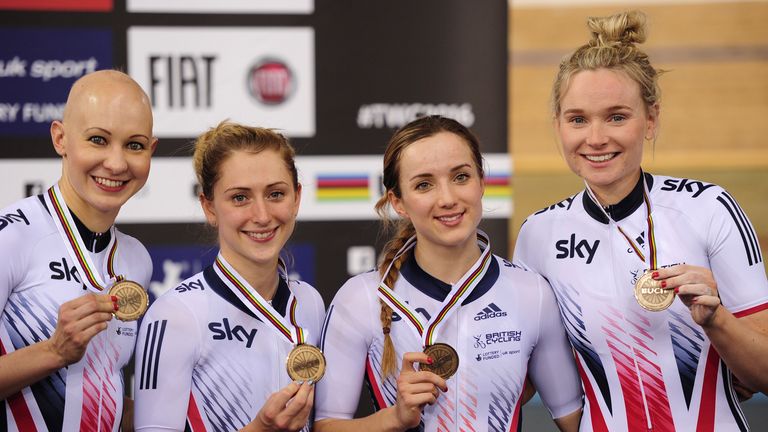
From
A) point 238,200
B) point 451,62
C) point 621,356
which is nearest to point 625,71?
point 621,356

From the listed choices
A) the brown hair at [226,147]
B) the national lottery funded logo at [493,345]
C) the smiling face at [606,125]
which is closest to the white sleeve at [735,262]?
the smiling face at [606,125]

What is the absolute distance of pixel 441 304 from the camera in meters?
2.46

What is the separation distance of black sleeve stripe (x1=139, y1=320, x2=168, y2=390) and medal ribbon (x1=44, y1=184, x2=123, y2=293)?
20 centimetres

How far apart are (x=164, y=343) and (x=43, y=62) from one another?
208 cm

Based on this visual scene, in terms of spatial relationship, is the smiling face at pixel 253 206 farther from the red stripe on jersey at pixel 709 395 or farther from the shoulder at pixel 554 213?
the red stripe on jersey at pixel 709 395

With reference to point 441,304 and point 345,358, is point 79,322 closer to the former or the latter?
point 345,358

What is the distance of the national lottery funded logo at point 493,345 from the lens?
2.44 m

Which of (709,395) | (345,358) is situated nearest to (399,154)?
(345,358)

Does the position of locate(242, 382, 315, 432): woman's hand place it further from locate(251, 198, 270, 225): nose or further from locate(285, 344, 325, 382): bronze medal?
locate(251, 198, 270, 225): nose

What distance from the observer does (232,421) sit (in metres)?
2.38

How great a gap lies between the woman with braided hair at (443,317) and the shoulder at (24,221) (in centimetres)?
78

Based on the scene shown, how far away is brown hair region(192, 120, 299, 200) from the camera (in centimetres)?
247

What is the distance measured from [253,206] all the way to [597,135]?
2.94 ft

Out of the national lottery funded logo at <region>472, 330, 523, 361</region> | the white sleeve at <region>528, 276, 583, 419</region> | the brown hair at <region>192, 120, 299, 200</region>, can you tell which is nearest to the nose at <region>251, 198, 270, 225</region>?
the brown hair at <region>192, 120, 299, 200</region>
